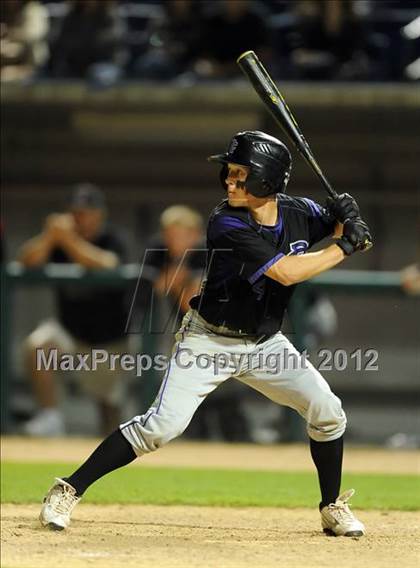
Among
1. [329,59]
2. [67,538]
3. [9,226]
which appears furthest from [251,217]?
[9,226]

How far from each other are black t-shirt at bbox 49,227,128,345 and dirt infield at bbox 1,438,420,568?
3.20 meters

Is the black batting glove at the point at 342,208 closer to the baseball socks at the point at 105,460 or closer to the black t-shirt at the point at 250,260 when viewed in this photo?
the black t-shirt at the point at 250,260

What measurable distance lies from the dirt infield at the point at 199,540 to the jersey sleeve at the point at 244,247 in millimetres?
1119

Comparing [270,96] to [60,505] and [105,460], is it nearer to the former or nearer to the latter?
[105,460]

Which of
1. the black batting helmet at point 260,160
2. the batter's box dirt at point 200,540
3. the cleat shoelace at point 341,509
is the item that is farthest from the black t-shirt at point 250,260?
the batter's box dirt at point 200,540

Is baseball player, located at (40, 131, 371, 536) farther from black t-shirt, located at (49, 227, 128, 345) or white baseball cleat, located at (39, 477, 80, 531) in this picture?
black t-shirt, located at (49, 227, 128, 345)

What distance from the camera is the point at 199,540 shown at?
198 inches

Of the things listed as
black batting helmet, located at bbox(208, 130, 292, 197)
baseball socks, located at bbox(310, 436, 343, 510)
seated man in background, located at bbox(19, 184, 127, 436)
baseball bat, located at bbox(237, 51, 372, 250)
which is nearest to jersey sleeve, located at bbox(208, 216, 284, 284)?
black batting helmet, located at bbox(208, 130, 292, 197)

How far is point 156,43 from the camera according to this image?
11.1 meters

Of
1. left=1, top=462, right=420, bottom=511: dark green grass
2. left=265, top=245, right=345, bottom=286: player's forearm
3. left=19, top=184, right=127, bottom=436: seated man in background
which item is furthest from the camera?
left=19, top=184, right=127, bottom=436: seated man in background

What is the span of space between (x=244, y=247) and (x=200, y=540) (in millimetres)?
1252

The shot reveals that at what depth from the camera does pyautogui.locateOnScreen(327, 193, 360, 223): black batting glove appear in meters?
4.99

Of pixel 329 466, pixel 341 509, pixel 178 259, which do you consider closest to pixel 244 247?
pixel 329 466

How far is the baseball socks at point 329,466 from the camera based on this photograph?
16.9 ft
